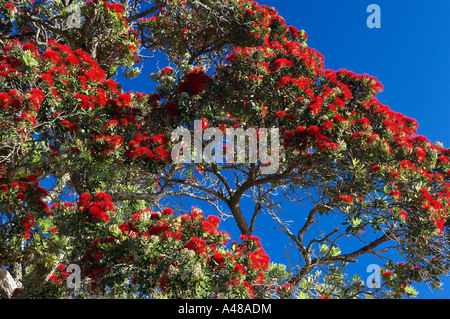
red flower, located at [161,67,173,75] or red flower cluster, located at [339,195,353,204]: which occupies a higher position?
red flower, located at [161,67,173,75]

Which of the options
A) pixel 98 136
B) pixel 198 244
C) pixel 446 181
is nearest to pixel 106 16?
pixel 98 136

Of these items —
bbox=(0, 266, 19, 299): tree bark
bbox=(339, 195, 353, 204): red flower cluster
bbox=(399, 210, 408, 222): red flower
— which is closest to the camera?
bbox=(399, 210, 408, 222): red flower

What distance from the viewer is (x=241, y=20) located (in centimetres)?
945

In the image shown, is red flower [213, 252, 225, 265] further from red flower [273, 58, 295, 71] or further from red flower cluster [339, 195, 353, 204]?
red flower [273, 58, 295, 71]

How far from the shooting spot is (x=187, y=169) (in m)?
8.45

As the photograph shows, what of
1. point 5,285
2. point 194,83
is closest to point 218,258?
point 194,83

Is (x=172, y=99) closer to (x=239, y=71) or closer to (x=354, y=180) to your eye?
(x=239, y=71)

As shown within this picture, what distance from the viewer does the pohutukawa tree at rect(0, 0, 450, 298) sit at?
5305mm

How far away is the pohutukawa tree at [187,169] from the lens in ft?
17.4

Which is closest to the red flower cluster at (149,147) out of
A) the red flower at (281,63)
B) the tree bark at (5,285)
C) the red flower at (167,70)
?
the red flower at (167,70)

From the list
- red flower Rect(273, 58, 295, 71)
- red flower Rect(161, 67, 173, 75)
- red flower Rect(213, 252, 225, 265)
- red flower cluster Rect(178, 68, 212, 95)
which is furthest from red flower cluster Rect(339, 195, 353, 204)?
red flower Rect(161, 67, 173, 75)

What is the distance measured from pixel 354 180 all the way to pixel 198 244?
2991mm

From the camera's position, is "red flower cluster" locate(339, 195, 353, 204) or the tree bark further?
the tree bark

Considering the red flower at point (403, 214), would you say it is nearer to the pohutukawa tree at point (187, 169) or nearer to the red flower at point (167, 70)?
the pohutukawa tree at point (187, 169)
